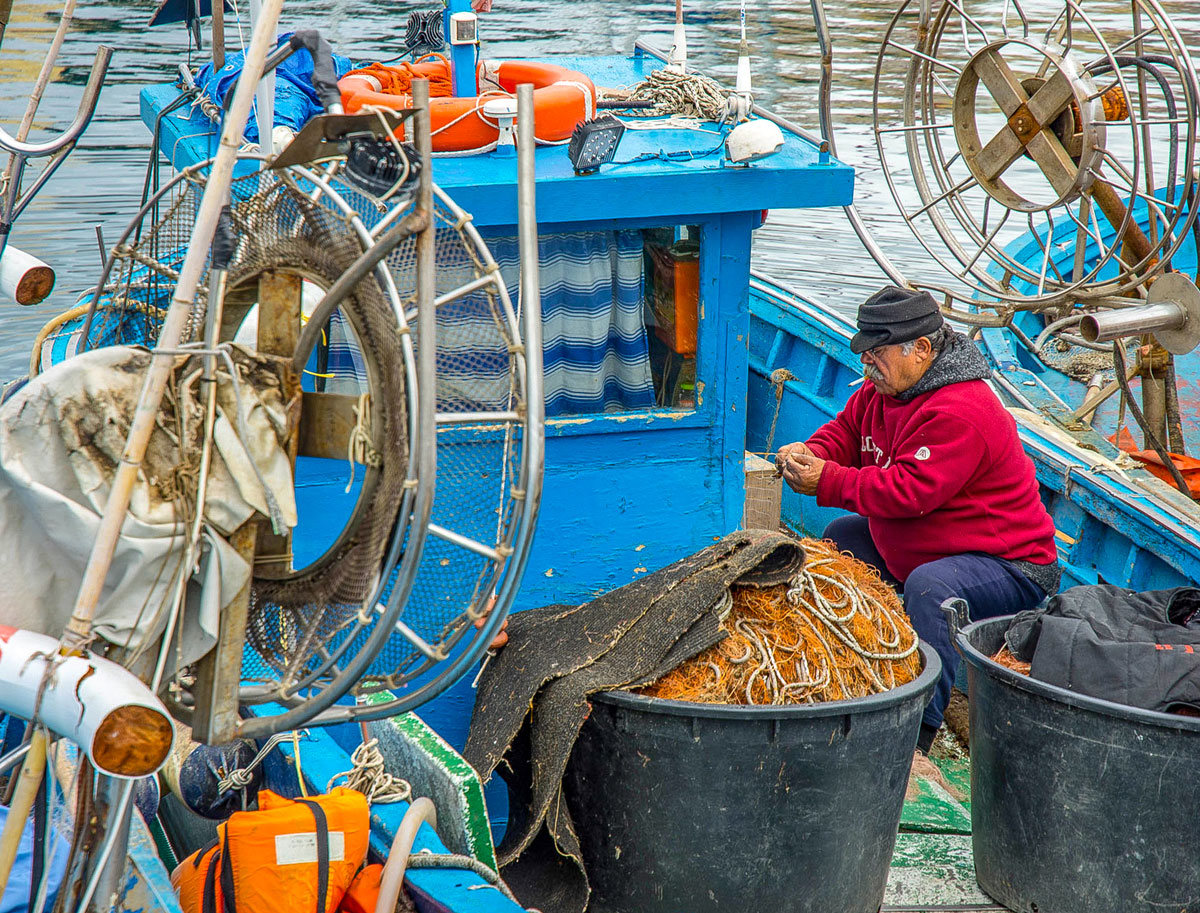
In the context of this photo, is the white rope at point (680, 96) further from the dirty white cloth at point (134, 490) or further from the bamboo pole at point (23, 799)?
the bamboo pole at point (23, 799)

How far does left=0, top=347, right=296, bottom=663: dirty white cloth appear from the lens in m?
1.91

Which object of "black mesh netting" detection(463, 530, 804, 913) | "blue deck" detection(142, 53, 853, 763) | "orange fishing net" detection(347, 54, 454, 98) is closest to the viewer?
"black mesh netting" detection(463, 530, 804, 913)

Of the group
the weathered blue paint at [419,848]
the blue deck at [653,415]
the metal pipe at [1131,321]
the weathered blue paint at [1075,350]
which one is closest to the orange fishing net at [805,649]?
the blue deck at [653,415]

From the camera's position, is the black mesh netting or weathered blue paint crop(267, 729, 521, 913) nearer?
weathered blue paint crop(267, 729, 521, 913)

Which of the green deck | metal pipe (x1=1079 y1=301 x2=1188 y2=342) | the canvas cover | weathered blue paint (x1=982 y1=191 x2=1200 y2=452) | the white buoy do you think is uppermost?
the white buoy

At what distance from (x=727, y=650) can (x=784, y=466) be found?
3.90 feet

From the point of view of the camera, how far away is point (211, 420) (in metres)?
1.95

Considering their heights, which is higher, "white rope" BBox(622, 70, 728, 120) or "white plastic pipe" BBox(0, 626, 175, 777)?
"white rope" BBox(622, 70, 728, 120)

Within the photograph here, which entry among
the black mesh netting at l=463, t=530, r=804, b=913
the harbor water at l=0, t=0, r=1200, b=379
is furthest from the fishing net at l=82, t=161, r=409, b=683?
the harbor water at l=0, t=0, r=1200, b=379

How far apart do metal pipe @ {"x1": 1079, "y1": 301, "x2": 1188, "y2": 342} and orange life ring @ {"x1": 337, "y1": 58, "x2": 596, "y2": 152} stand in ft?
5.38

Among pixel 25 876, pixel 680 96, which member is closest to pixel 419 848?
pixel 25 876

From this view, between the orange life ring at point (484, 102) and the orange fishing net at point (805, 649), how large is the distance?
1445mm

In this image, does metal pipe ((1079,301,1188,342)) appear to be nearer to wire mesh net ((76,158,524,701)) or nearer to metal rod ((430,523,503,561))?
wire mesh net ((76,158,524,701))

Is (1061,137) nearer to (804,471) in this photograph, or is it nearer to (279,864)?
(804,471)
